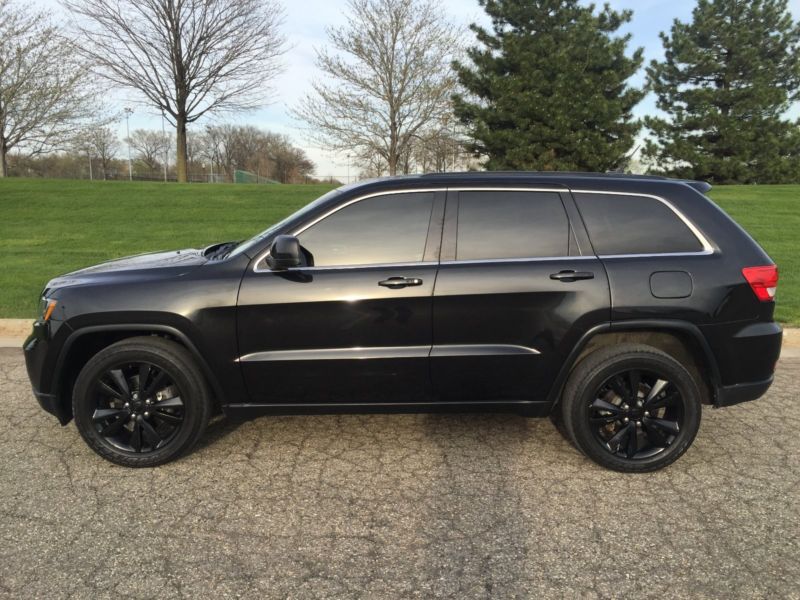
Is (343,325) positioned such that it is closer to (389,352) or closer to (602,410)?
(389,352)

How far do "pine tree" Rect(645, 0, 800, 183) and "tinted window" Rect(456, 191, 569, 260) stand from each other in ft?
83.1

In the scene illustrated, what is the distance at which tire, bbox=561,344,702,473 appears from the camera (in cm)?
320

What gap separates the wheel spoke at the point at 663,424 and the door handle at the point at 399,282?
1.55 metres

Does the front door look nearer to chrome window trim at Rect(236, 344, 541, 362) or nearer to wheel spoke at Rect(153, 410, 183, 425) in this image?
chrome window trim at Rect(236, 344, 541, 362)

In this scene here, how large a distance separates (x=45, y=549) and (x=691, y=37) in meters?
32.2

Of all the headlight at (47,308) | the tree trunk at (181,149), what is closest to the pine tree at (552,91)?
the tree trunk at (181,149)

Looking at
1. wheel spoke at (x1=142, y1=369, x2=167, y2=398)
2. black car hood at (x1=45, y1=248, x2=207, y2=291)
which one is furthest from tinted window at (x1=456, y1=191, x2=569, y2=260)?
wheel spoke at (x1=142, y1=369, x2=167, y2=398)

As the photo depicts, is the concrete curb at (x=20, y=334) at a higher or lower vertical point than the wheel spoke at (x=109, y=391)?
lower

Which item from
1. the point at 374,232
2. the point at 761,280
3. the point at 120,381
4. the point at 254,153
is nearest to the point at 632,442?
the point at 761,280

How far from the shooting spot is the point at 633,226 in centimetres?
331

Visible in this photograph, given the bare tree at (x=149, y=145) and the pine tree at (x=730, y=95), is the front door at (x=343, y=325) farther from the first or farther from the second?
the bare tree at (x=149, y=145)

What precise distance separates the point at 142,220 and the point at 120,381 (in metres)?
11.7

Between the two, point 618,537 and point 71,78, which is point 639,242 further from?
point 71,78

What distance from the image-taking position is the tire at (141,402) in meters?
3.21
